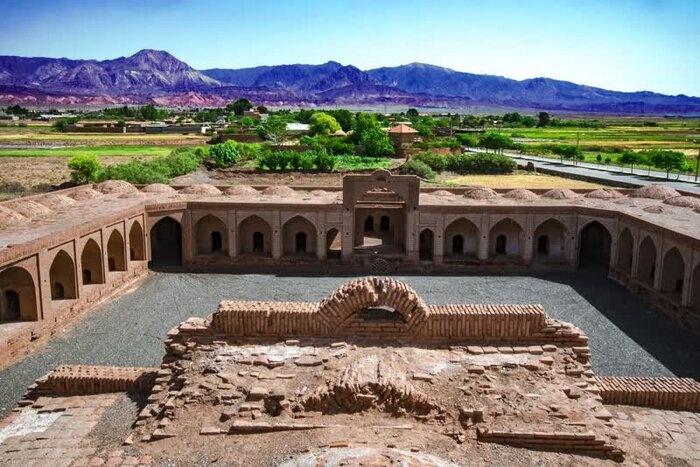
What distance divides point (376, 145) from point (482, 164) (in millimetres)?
14476

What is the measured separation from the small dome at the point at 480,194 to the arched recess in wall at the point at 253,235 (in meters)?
11.5

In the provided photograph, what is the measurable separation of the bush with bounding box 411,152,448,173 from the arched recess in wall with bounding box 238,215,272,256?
3665 cm

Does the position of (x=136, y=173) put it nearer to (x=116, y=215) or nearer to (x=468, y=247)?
(x=116, y=215)

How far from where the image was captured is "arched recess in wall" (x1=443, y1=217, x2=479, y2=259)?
31.9 meters

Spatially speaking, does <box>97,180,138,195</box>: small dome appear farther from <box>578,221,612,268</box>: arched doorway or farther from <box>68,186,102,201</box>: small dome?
<box>578,221,612,268</box>: arched doorway

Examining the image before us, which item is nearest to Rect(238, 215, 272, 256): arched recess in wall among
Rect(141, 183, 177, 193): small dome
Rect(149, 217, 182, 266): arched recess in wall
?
Rect(149, 217, 182, 266): arched recess in wall

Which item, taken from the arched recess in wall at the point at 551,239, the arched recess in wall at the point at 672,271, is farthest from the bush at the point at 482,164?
the arched recess in wall at the point at 672,271

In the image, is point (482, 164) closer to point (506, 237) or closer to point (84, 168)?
point (506, 237)

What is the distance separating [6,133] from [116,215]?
4097 inches

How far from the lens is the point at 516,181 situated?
59375mm

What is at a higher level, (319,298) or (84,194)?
(84,194)

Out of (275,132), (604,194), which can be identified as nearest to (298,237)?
(604,194)

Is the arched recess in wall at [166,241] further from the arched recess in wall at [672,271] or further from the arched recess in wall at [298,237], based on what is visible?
the arched recess in wall at [672,271]

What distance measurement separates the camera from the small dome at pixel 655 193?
1337 inches
